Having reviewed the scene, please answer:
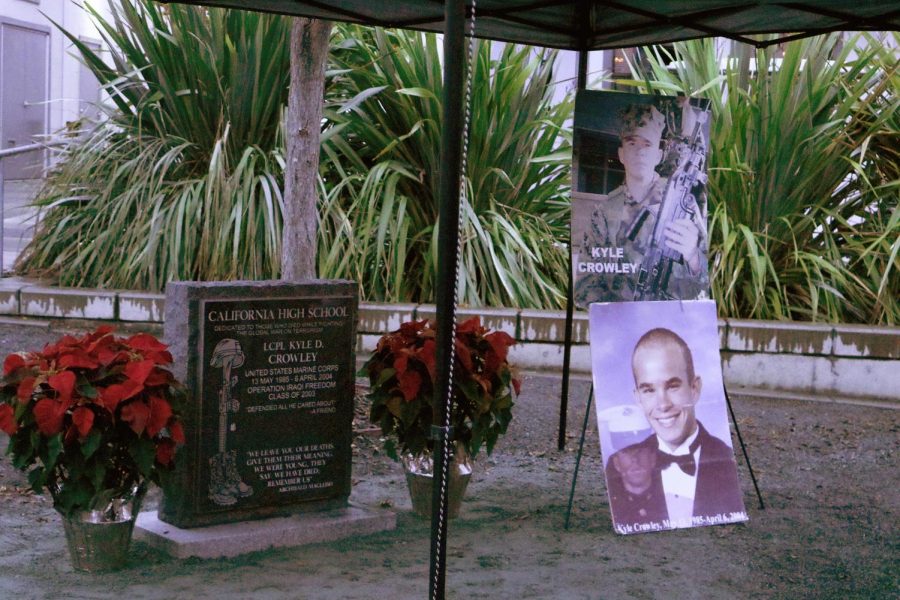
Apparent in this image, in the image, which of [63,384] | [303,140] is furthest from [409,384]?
[303,140]

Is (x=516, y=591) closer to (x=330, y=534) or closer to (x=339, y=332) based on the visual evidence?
(x=330, y=534)

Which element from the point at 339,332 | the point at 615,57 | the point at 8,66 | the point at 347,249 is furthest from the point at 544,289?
the point at 8,66

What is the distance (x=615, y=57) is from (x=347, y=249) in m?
6.48

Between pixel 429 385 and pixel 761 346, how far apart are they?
3940 millimetres

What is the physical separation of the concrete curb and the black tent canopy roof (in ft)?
8.02

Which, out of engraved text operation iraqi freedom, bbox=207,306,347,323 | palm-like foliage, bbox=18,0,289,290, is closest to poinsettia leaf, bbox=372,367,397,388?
engraved text operation iraqi freedom, bbox=207,306,347,323

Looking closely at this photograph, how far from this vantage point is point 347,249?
919 centimetres

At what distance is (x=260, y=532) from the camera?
4.96 metres

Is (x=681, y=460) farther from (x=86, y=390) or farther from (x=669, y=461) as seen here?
(x=86, y=390)

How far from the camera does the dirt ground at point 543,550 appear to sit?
455 cm

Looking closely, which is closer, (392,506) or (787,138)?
(392,506)

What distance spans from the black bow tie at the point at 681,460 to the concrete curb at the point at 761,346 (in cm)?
298

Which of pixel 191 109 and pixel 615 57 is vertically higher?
pixel 615 57

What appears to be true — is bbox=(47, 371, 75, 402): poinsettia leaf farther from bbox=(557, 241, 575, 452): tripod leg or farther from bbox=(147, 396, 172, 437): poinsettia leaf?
bbox=(557, 241, 575, 452): tripod leg
